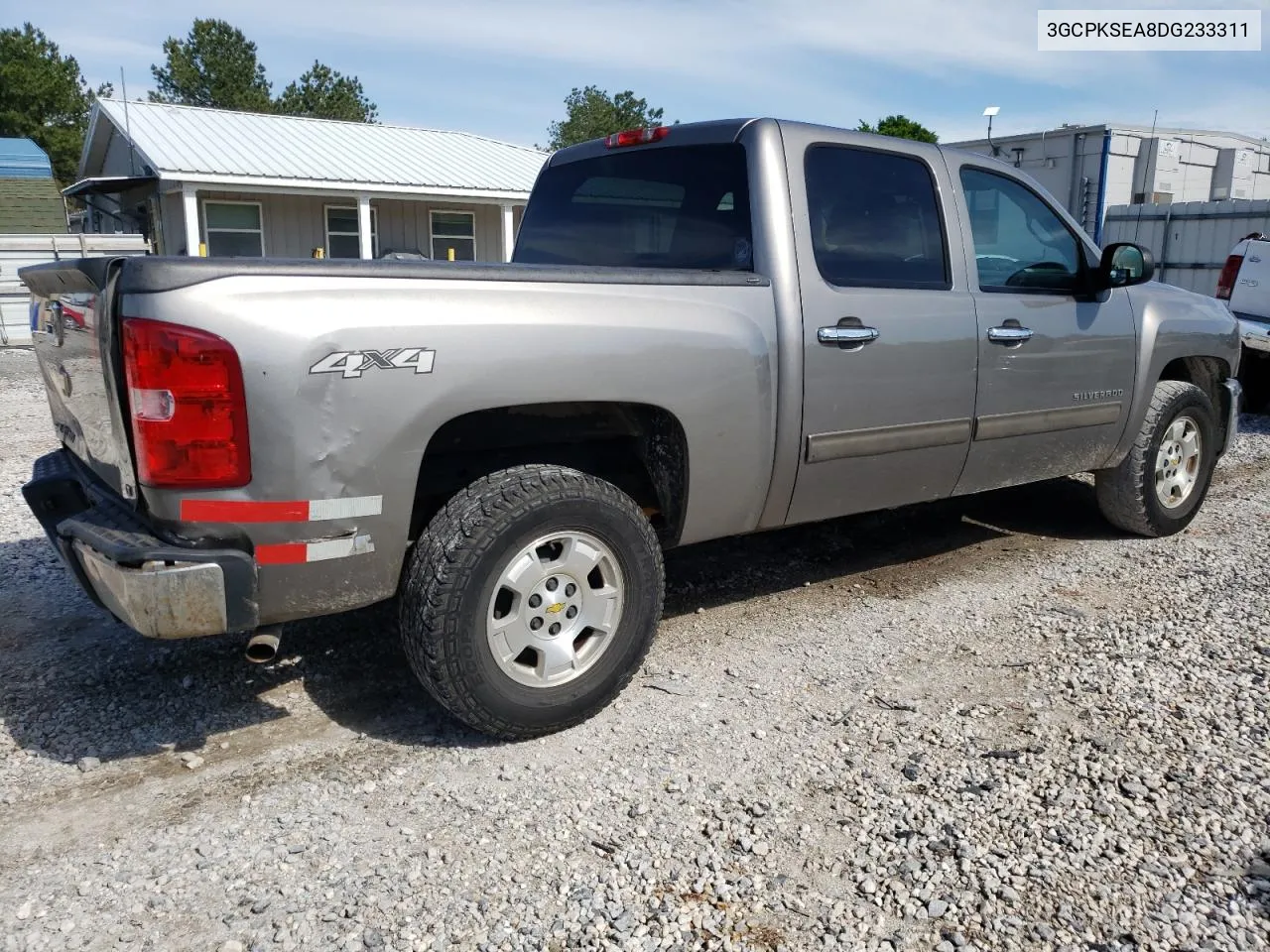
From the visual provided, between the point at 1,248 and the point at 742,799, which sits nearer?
the point at 742,799

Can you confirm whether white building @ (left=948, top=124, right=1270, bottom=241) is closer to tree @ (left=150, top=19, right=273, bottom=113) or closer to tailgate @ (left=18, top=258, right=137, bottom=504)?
tailgate @ (left=18, top=258, right=137, bottom=504)

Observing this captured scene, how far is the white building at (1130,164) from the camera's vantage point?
18.1 m

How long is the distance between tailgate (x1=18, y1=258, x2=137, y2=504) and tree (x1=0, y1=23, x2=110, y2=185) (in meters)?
55.3

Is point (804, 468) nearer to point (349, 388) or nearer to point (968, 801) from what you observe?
point (968, 801)

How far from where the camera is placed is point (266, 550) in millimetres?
2846

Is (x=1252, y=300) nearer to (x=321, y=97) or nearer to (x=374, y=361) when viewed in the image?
(x=374, y=361)

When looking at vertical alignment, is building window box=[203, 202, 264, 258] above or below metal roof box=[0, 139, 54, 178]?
below

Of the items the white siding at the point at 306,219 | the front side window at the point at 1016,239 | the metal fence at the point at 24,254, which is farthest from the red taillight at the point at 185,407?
the white siding at the point at 306,219

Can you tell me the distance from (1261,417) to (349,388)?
10.2 metres

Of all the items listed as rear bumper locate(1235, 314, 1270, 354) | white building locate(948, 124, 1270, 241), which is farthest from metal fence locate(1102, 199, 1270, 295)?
rear bumper locate(1235, 314, 1270, 354)

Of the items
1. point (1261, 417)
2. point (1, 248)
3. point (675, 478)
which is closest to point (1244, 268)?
point (1261, 417)

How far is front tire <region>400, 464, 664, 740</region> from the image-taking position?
3.06m

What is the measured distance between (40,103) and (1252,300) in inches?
2262

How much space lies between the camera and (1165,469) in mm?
5656
